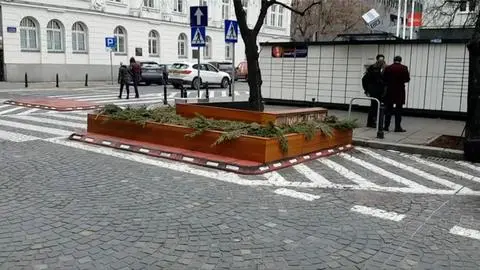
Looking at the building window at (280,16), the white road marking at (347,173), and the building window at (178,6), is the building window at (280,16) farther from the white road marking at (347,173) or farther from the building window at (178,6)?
the white road marking at (347,173)

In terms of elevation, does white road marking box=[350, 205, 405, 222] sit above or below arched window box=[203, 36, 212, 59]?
below

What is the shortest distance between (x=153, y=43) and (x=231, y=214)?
37.0 m

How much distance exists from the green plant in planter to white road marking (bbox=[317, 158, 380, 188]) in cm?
58

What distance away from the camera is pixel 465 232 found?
5406mm

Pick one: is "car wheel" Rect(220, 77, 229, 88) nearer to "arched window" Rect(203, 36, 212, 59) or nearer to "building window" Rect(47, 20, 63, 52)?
"building window" Rect(47, 20, 63, 52)

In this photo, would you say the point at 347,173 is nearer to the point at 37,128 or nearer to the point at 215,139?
the point at 215,139

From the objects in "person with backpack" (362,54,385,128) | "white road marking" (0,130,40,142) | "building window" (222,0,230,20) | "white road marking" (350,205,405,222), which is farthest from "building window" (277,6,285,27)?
"white road marking" (350,205,405,222)

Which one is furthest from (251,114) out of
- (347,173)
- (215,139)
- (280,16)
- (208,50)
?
(280,16)

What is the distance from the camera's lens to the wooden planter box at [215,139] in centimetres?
827

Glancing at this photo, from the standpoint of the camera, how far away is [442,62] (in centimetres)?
1436

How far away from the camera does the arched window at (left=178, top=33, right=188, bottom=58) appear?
1723 inches

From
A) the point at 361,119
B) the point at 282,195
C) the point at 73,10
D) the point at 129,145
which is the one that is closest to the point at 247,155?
the point at 282,195

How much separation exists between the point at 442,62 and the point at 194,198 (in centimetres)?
1049

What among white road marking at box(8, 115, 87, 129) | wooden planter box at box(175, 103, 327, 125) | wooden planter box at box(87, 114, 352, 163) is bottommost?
white road marking at box(8, 115, 87, 129)
